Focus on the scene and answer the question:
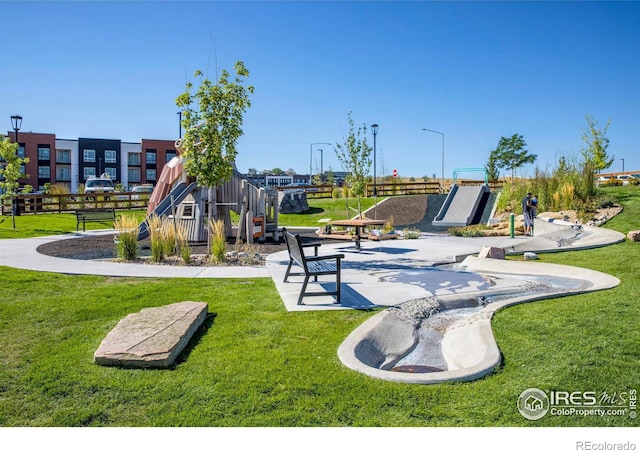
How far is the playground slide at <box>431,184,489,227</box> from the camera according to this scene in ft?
80.1

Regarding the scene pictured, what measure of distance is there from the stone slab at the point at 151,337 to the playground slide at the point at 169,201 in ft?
32.7

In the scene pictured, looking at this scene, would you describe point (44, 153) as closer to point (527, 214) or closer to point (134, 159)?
point (134, 159)

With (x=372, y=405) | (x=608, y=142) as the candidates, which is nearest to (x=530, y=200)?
(x=372, y=405)

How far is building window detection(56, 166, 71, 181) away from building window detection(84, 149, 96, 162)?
2776mm

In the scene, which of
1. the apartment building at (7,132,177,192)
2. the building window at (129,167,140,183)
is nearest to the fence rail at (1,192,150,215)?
the apartment building at (7,132,177,192)

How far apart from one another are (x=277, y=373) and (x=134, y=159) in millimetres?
76047

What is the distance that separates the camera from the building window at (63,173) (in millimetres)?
68938

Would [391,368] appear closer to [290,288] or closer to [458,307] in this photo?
[458,307]

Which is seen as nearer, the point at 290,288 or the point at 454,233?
the point at 290,288

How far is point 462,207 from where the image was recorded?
26.6 m

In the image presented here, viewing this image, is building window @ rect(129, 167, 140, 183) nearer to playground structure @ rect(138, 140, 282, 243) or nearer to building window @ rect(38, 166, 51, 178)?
building window @ rect(38, 166, 51, 178)

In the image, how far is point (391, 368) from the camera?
4773mm

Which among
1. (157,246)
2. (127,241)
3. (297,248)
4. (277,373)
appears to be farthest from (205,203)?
(277,373)

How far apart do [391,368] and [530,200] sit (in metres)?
14.4
